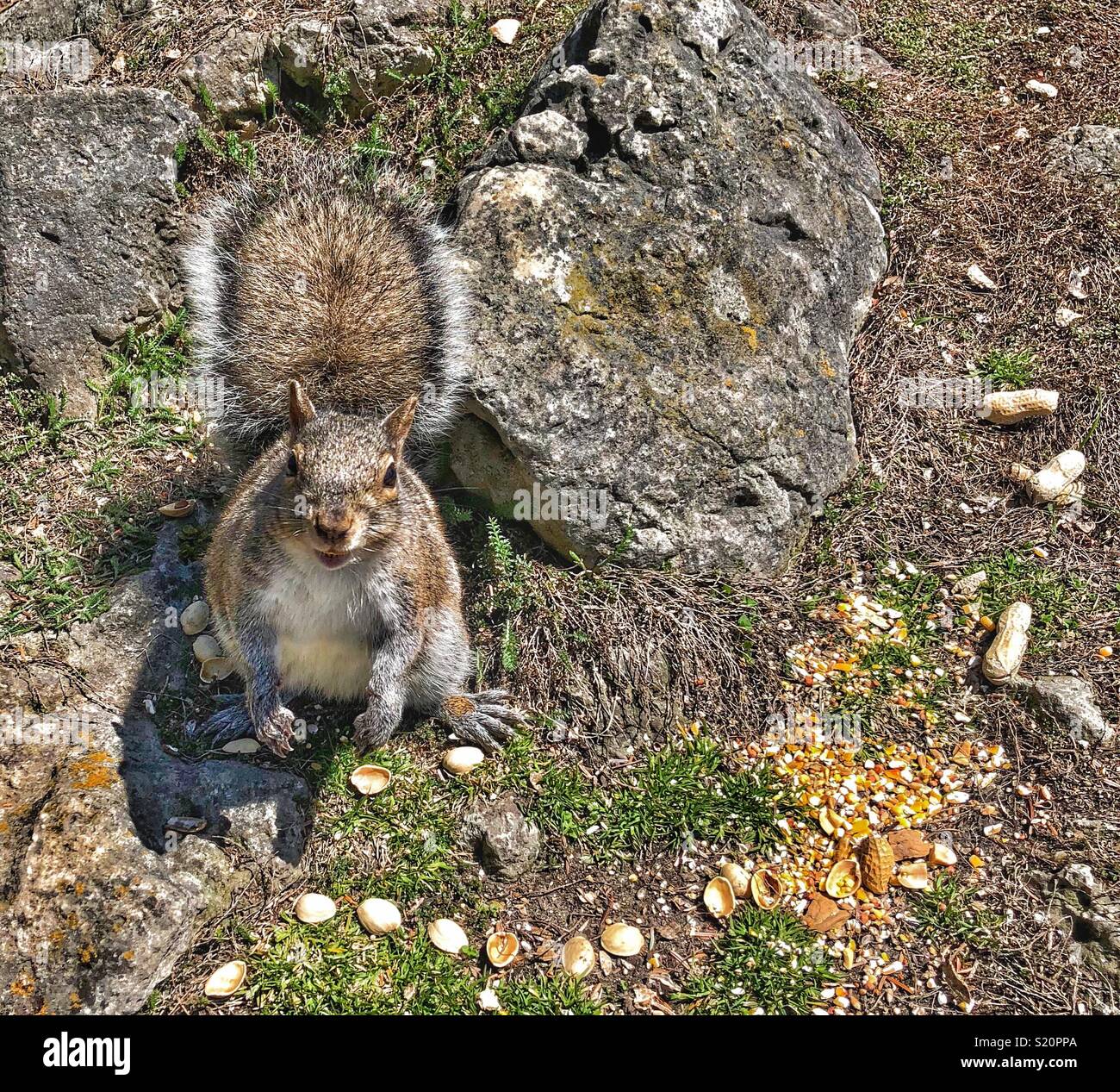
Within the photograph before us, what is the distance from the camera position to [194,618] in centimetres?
420

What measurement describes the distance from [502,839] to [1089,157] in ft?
15.6

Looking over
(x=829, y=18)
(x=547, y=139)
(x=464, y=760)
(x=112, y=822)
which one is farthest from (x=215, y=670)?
(x=829, y=18)

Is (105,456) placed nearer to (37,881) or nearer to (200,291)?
(200,291)

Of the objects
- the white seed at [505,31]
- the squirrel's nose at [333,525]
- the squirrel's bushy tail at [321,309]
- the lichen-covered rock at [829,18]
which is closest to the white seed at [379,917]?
the squirrel's nose at [333,525]

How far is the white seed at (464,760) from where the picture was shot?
12.7ft

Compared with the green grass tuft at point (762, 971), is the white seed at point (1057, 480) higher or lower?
higher

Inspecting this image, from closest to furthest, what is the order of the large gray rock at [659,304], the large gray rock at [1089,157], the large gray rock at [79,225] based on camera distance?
1. the large gray rock at [659,304]
2. the large gray rock at [79,225]
3. the large gray rock at [1089,157]

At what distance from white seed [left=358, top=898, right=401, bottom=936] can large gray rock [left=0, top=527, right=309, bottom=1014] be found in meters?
0.31

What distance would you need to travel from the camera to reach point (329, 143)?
5.32 m

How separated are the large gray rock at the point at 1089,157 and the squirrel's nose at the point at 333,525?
453 centimetres

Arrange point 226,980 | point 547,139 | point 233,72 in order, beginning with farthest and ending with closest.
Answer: point 233,72
point 547,139
point 226,980

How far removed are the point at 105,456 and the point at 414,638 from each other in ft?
6.57

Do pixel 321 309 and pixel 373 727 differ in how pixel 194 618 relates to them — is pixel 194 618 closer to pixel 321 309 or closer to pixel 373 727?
pixel 373 727

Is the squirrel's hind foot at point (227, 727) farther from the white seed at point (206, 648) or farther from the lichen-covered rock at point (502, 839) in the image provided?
the lichen-covered rock at point (502, 839)
